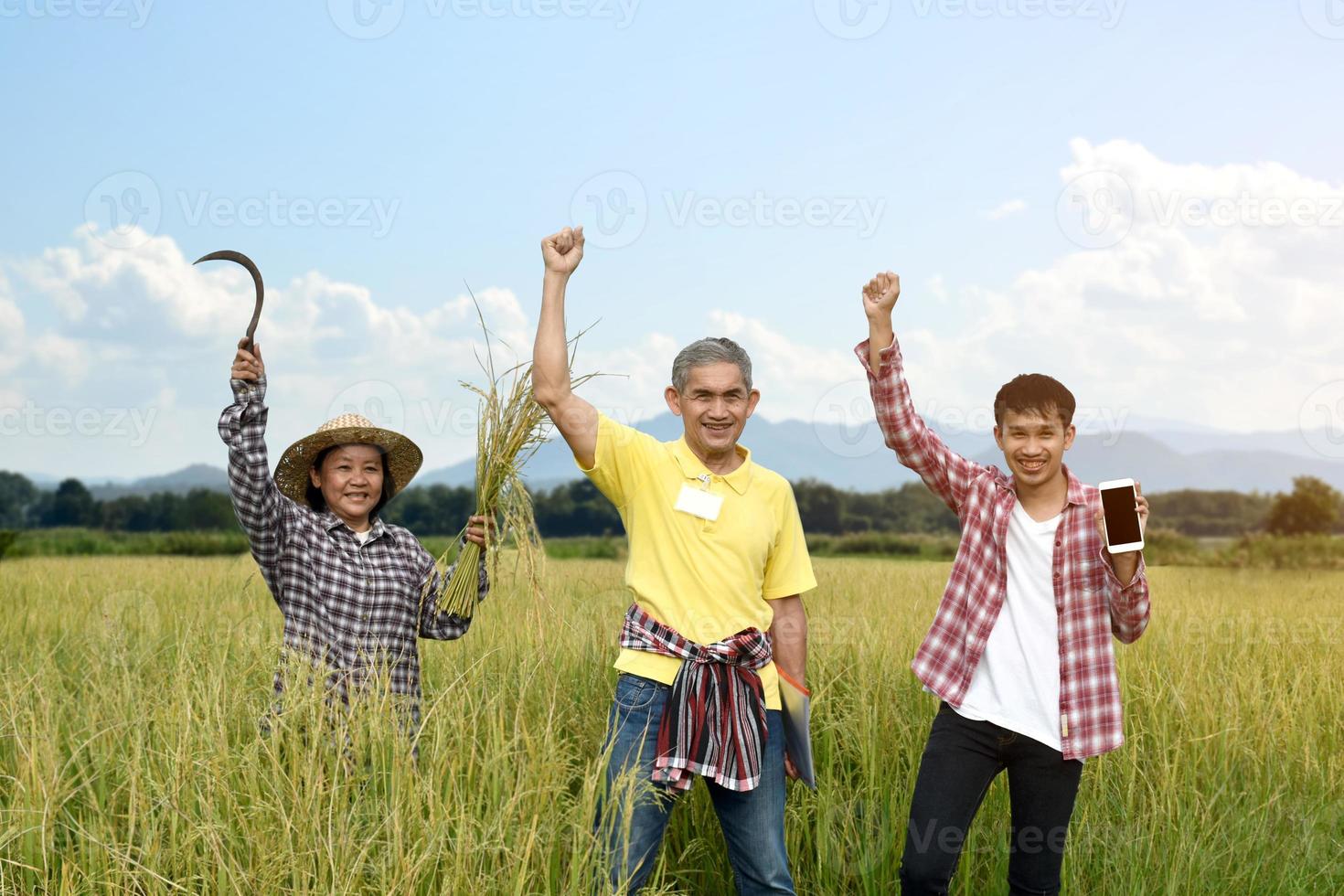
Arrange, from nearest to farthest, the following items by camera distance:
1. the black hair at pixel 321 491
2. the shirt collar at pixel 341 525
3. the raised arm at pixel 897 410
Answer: the raised arm at pixel 897 410 < the shirt collar at pixel 341 525 < the black hair at pixel 321 491

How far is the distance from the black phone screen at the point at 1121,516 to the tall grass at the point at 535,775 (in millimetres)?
1508

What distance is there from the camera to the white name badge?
2771 mm

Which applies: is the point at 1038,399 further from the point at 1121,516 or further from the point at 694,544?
the point at 694,544

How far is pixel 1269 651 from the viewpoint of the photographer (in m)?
6.20

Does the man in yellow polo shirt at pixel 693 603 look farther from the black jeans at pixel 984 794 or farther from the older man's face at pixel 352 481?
the older man's face at pixel 352 481

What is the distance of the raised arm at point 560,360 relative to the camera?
272cm

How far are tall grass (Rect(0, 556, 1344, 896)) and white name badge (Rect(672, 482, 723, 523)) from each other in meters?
0.75

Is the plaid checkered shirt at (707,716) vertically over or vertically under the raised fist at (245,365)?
under

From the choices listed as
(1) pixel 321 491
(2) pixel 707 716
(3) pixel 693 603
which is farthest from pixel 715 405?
(1) pixel 321 491

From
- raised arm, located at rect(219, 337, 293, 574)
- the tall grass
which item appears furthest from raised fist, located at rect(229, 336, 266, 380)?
the tall grass

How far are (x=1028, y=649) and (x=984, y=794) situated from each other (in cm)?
42

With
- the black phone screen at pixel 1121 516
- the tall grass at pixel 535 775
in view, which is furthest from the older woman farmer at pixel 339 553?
the black phone screen at pixel 1121 516

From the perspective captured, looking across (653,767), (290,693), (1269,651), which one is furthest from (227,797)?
(1269,651)

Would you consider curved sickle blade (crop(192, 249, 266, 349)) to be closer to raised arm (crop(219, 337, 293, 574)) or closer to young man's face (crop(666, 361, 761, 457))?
raised arm (crop(219, 337, 293, 574))
